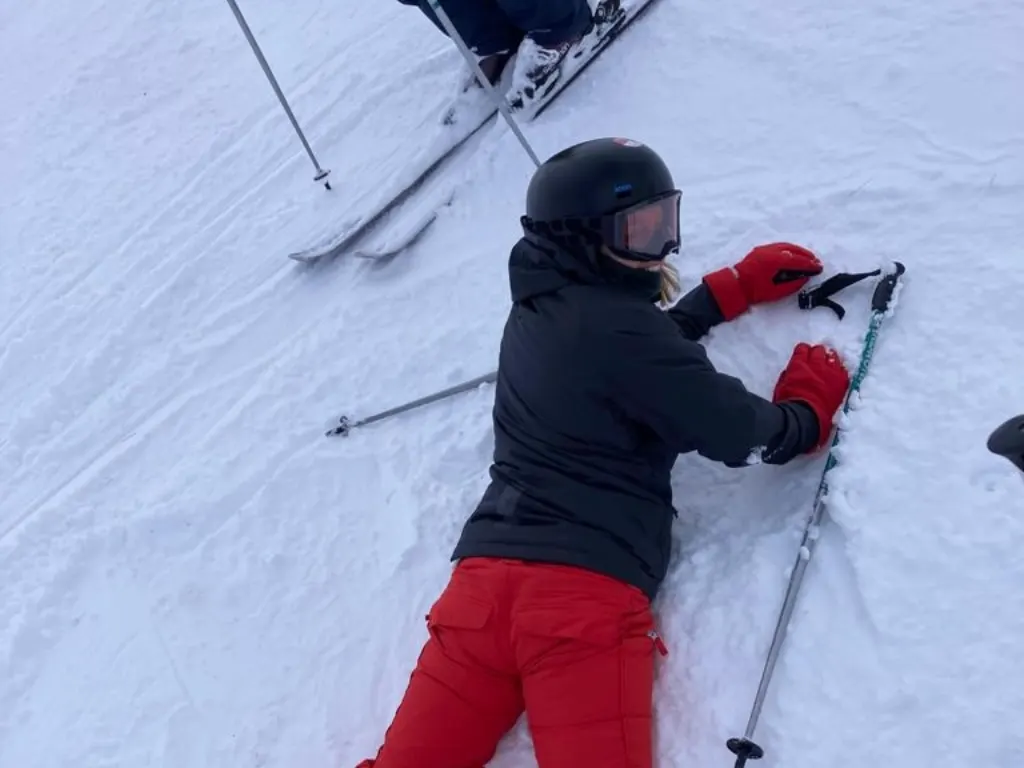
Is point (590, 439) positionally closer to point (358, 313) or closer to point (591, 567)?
point (591, 567)

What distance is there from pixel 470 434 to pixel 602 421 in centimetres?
117

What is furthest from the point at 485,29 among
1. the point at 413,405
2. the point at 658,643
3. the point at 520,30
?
the point at 658,643

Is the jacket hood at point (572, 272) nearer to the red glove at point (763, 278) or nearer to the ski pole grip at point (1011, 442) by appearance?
the red glove at point (763, 278)

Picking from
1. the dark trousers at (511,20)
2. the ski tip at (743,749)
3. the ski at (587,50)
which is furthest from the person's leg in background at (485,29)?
the ski tip at (743,749)

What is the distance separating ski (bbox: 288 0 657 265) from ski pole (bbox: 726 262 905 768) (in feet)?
7.49

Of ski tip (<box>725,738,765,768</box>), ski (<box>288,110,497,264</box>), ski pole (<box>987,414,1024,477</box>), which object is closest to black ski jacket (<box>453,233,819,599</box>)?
ski tip (<box>725,738,765,768</box>)

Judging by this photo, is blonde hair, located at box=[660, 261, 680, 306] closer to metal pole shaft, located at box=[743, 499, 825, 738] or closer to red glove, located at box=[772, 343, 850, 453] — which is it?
red glove, located at box=[772, 343, 850, 453]

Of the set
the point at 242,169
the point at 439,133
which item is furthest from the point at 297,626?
the point at 242,169

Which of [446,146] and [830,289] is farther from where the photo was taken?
[446,146]

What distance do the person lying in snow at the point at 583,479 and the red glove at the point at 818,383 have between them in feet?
0.09

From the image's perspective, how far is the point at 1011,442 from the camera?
5.72 feet

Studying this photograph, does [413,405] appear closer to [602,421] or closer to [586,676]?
[602,421]

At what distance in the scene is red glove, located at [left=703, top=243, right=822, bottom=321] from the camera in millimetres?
3299

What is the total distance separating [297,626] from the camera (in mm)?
3545
